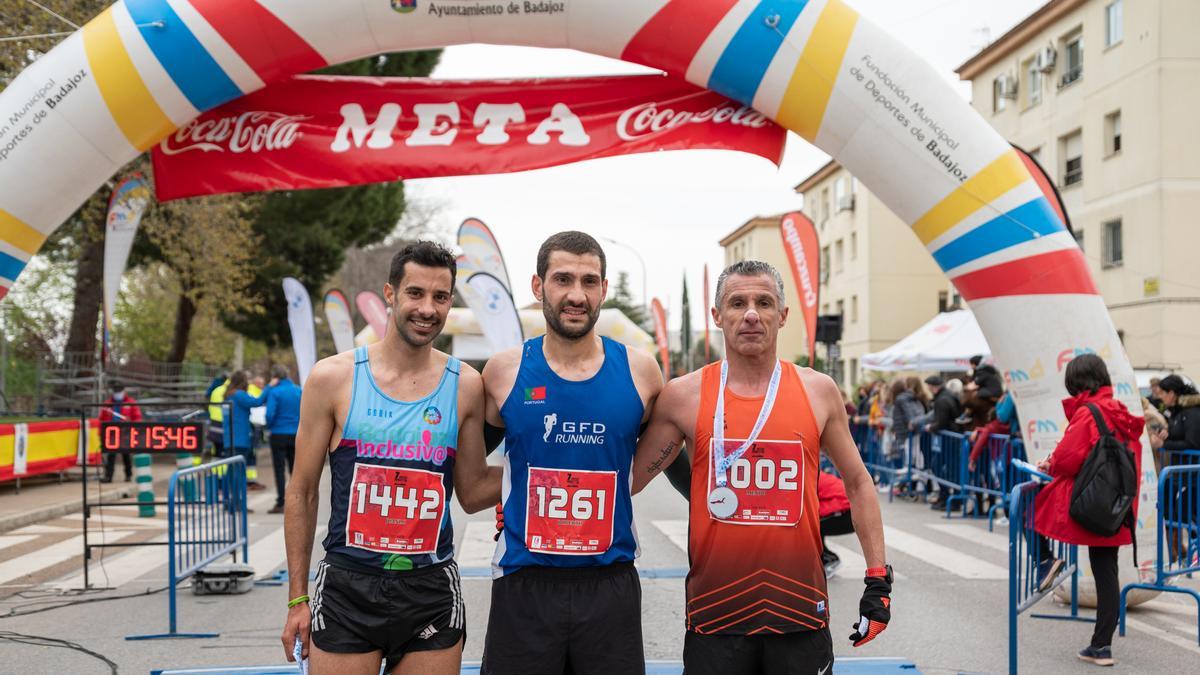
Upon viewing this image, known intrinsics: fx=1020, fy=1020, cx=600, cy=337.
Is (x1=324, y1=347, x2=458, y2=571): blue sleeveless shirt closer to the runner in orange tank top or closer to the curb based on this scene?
the runner in orange tank top

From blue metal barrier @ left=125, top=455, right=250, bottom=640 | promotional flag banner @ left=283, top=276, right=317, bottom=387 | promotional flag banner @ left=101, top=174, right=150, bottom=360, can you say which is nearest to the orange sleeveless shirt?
blue metal barrier @ left=125, top=455, right=250, bottom=640

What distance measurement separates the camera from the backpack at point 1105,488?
20.0 feet

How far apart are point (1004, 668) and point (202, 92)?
6662 millimetres

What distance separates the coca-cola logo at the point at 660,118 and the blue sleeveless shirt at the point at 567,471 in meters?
4.89

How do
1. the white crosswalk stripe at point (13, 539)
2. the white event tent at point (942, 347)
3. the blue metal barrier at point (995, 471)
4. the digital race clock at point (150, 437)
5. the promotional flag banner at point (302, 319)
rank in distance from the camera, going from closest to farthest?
the digital race clock at point (150, 437) < the white crosswalk stripe at point (13, 539) < the blue metal barrier at point (995, 471) < the white event tent at point (942, 347) < the promotional flag banner at point (302, 319)

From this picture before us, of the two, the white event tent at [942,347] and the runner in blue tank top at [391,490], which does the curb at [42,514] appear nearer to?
the runner in blue tank top at [391,490]

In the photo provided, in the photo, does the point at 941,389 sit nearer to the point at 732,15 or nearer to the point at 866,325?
the point at 732,15

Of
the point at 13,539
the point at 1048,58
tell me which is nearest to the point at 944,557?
the point at 13,539

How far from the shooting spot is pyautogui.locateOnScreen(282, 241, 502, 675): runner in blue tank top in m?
3.42

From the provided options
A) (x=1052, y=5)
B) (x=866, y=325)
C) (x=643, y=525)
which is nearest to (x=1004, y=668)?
(x=643, y=525)

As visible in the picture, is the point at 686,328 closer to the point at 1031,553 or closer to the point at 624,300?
the point at 1031,553

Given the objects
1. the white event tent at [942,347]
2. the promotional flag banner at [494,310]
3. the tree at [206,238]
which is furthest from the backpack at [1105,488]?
the tree at [206,238]

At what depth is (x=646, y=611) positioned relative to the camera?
7.42 meters

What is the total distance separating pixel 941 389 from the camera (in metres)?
13.9
